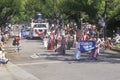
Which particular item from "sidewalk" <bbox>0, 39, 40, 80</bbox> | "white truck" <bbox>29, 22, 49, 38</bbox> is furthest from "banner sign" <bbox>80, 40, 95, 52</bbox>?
"white truck" <bbox>29, 22, 49, 38</bbox>

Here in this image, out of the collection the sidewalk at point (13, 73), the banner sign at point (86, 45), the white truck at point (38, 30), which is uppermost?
the white truck at point (38, 30)

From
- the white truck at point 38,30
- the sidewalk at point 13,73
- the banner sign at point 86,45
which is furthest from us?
the white truck at point 38,30

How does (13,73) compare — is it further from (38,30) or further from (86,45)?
(38,30)

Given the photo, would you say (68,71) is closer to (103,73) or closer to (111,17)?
(103,73)

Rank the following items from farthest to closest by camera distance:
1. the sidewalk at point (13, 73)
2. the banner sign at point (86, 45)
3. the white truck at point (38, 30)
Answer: the white truck at point (38, 30) < the banner sign at point (86, 45) < the sidewalk at point (13, 73)

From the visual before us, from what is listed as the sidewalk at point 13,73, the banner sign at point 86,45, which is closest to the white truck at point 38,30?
the banner sign at point 86,45

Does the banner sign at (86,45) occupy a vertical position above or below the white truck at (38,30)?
below

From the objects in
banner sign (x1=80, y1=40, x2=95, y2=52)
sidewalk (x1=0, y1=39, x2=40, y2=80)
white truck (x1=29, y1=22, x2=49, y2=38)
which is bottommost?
→ sidewalk (x1=0, y1=39, x2=40, y2=80)

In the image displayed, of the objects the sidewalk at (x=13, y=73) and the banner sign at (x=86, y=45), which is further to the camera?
the banner sign at (x=86, y=45)

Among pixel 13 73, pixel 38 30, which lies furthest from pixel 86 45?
pixel 38 30

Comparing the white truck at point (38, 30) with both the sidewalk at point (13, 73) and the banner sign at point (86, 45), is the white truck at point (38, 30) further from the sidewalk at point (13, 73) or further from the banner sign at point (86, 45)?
the sidewalk at point (13, 73)

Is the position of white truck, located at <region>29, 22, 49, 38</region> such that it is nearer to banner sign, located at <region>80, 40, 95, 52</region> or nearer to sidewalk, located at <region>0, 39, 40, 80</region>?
banner sign, located at <region>80, 40, 95, 52</region>

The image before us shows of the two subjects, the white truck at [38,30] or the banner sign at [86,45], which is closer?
the banner sign at [86,45]

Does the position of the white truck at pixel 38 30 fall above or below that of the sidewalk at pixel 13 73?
above
